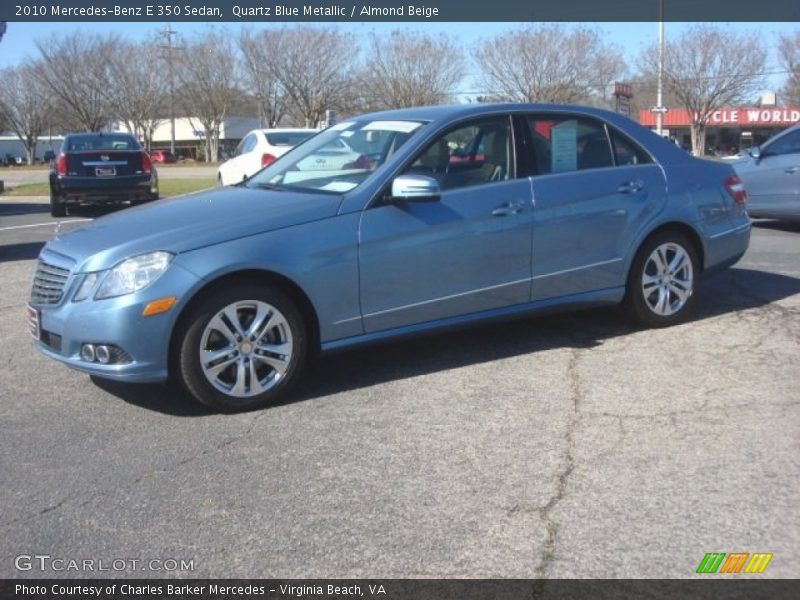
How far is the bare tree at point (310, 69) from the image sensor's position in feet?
157

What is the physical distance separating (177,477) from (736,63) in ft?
163

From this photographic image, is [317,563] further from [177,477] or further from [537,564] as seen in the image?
[177,477]

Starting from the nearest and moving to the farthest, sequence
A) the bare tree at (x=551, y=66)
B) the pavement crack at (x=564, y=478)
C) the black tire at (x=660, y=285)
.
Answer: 1. the pavement crack at (x=564, y=478)
2. the black tire at (x=660, y=285)
3. the bare tree at (x=551, y=66)

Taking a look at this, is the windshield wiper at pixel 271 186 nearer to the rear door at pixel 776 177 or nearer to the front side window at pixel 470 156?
the front side window at pixel 470 156

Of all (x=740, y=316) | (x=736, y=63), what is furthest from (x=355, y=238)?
(x=736, y=63)

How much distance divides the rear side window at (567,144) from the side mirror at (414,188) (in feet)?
3.26

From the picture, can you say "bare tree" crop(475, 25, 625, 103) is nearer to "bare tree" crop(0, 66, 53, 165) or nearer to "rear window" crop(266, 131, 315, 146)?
"rear window" crop(266, 131, 315, 146)

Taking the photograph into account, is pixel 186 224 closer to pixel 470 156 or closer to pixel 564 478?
pixel 470 156

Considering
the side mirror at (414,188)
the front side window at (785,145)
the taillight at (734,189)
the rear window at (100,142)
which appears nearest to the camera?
the side mirror at (414,188)

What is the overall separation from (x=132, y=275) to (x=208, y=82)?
55964 millimetres

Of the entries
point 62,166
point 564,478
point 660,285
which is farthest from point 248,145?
point 564,478

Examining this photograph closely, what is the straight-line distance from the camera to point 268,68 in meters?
51.3

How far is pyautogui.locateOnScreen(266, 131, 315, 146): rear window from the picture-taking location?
14.3 metres

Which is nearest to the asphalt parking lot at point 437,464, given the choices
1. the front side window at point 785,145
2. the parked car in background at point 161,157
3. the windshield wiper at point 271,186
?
the windshield wiper at point 271,186
